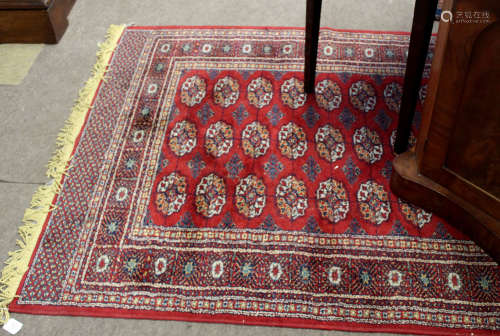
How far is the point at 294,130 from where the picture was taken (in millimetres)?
1553

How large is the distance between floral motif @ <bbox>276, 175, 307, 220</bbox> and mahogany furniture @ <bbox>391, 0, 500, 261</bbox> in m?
0.27

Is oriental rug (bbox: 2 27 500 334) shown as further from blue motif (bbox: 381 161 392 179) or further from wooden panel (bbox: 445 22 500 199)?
wooden panel (bbox: 445 22 500 199)

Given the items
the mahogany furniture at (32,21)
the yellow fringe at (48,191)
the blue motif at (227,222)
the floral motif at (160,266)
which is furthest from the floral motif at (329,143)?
the mahogany furniture at (32,21)

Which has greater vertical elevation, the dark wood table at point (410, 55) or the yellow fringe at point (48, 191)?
the dark wood table at point (410, 55)

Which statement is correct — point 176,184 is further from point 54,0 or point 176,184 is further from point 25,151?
point 54,0

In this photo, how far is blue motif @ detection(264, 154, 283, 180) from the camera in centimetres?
145

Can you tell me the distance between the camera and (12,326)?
47.4 inches

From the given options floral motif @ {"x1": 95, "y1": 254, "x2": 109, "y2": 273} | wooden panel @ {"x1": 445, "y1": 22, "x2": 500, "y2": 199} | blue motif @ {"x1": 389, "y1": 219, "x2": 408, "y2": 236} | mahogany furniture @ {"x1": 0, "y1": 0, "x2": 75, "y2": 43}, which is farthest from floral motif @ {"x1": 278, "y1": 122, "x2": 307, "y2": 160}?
mahogany furniture @ {"x1": 0, "y1": 0, "x2": 75, "y2": 43}

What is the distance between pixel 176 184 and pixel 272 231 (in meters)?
0.34

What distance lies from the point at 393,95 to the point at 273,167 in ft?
1.70

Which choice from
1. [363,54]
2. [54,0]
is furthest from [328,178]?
[54,0]

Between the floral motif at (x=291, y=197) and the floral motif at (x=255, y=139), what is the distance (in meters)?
0.14

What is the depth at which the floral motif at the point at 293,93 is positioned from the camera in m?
1.63

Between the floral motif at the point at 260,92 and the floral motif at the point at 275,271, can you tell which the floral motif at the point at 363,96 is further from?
the floral motif at the point at 275,271
